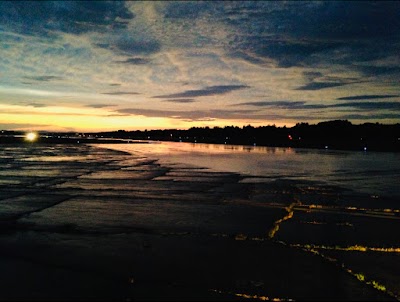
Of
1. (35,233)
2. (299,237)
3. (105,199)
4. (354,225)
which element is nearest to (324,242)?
(299,237)

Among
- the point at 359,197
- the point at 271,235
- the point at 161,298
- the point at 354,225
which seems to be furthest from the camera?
the point at 359,197

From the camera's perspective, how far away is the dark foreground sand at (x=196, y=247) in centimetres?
461

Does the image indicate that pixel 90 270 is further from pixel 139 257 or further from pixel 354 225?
pixel 354 225

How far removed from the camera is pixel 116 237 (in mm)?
6727

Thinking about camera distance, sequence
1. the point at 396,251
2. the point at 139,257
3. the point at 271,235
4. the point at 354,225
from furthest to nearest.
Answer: the point at 354,225 < the point at 271,235 < the point at 396,251 < the point at 139,257

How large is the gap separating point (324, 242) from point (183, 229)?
2570mm

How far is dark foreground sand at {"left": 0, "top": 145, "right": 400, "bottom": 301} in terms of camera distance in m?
4.61

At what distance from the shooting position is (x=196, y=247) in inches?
244

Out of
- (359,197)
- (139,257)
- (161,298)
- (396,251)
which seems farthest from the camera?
(359,197)

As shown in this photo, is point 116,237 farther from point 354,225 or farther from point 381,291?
point 354,225

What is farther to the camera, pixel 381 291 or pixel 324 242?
pixel 324 242

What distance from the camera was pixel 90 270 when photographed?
16.9 feet

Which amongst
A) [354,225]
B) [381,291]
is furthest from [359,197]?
[381,291]

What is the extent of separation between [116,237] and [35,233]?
1.50 meters
